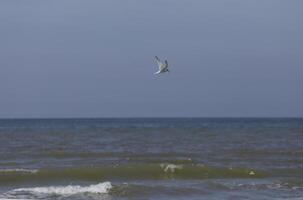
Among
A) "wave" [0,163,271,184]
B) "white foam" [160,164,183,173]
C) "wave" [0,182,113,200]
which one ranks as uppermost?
"white foam" [160,164,183,173]

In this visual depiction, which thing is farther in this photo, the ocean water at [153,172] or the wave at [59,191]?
Result: the ocean water at [153,172]

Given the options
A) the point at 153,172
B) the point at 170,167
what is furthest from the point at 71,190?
the point at 170,167

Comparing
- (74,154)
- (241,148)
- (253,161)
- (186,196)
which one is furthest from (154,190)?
(241,148)

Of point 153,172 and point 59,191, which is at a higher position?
point 153,172

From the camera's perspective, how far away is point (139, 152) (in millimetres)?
30594

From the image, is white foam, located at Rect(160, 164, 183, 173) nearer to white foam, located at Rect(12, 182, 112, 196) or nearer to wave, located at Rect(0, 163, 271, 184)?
wave, located at Rect(0, 163, 271, 184)

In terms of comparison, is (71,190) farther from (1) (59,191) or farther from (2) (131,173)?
(2) (131,173)

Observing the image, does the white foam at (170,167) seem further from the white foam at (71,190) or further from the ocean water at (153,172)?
the white foam at (71,190)

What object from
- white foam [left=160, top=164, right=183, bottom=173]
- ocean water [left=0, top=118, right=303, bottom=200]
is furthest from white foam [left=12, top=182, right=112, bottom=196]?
white foam [left=160, top=164, right=183, bottom=173]

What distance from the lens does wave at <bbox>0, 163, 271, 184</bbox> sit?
21500 millimetres

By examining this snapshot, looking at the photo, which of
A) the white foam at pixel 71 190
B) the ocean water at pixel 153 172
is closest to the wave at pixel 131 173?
the ocean water at pixel 153 172

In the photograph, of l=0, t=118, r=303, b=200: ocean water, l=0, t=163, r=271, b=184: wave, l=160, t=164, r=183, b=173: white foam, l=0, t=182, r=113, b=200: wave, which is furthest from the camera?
l=160, t=164, r=183, b=173: white foam

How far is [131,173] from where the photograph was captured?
22.6m

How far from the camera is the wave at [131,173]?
21500 mm
